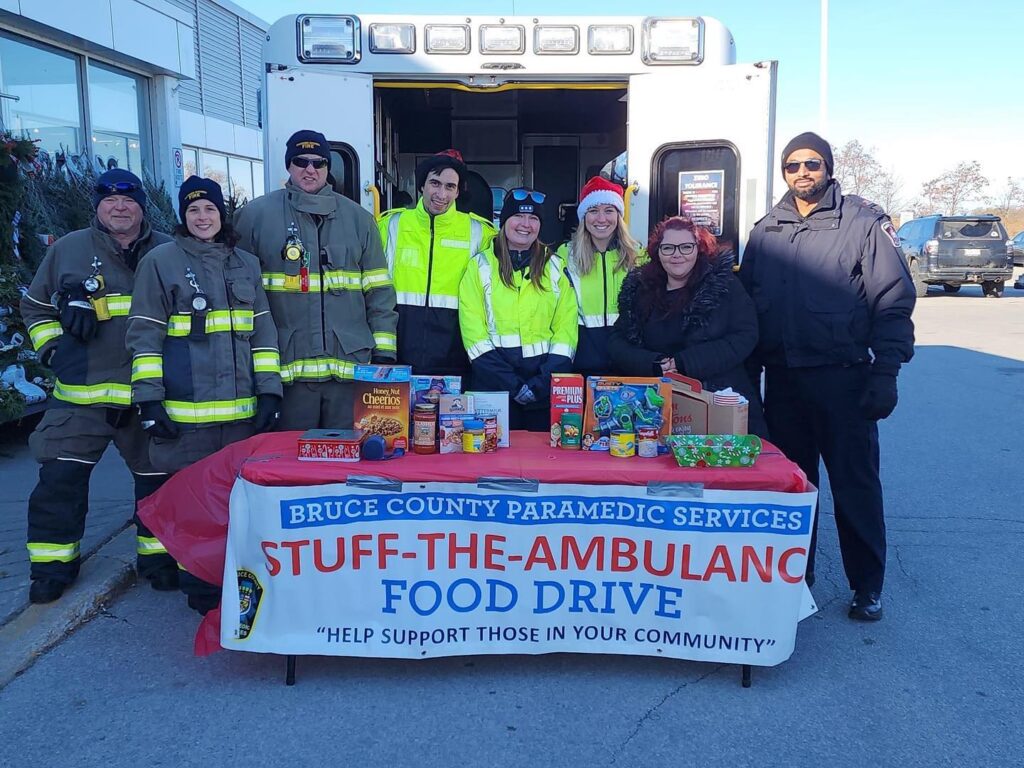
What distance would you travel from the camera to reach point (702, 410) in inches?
135

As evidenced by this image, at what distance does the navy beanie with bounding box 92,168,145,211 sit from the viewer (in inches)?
149

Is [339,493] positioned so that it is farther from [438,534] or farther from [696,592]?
[696,592]

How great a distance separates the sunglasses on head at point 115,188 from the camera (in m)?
3.77

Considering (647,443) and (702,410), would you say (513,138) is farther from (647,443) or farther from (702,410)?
(647,443)

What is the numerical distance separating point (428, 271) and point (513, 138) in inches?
184

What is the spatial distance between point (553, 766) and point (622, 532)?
2.85ft

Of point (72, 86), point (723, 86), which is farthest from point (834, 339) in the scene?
point (72, 86)

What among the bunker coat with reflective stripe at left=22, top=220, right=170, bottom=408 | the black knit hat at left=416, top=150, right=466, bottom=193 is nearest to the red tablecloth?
the bunker coat with reflective stripe at left=22, top=220, right=170, bottom=408

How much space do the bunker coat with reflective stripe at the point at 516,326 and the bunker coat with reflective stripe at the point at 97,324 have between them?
1.61 metres

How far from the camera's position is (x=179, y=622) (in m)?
3.71

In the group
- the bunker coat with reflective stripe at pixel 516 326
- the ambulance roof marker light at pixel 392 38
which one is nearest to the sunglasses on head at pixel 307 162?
the bunker coat with reflective stripe at pixel 516 326

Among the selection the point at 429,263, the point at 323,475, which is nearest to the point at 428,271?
the point at 429,263

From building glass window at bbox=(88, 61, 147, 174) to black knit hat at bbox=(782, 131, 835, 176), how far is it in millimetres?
8871

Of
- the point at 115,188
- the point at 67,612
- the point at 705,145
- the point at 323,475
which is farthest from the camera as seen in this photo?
the point at 705,145
